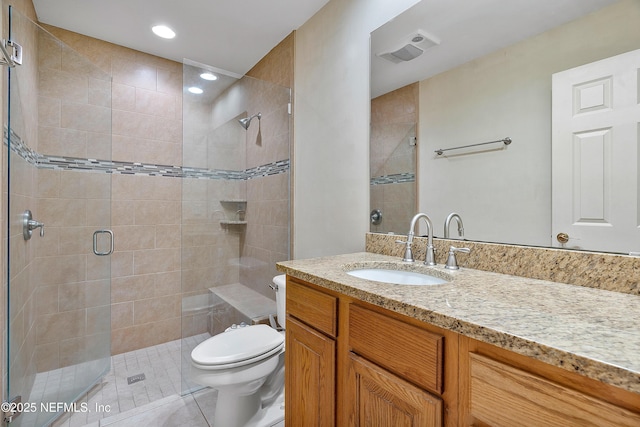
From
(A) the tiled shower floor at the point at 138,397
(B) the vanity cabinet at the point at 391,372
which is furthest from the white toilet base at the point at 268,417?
(B) the vanity cabinet at the point at 391,372

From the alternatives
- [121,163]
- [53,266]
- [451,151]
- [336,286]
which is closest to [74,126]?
[121,163]

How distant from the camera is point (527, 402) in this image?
0.55m

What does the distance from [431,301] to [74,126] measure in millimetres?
2421

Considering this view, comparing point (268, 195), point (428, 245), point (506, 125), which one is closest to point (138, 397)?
point (268, 195)

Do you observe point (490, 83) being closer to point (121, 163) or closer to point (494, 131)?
point (494, 131)

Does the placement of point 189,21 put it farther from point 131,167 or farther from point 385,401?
point 385,401

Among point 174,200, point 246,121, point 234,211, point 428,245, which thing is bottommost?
point 428,245

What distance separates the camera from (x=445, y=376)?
2.27ft

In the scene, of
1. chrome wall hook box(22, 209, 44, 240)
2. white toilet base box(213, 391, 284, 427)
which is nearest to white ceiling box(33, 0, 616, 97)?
chrome wall hook box(22, 209, 44, 240)

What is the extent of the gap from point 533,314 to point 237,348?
4.80 feet

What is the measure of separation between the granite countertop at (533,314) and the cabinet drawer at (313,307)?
0.20ft

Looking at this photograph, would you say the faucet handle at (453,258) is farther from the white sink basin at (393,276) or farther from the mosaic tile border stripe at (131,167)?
the mosaic tile border stripe at (131,167)

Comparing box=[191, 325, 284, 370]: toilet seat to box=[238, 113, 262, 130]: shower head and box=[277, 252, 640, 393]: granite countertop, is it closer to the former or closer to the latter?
box=[277, 252, 640, 393]: granite countertop

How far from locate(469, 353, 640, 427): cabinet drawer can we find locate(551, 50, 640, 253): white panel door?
612 millimetres
